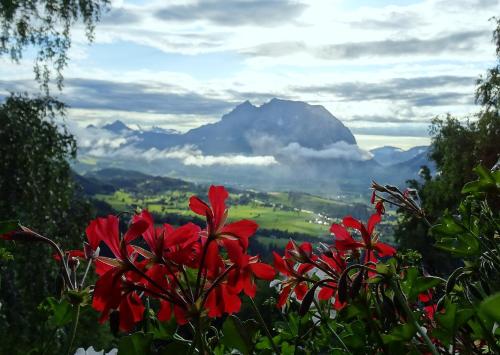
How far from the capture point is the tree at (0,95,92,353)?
13.4 m

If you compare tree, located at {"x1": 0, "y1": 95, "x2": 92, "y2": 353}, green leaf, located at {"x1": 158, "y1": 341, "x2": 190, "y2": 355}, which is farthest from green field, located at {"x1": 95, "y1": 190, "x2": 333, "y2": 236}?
green leaf, located at {"x1": 158, "y1": 341, "x2": 190, "y2": 355}

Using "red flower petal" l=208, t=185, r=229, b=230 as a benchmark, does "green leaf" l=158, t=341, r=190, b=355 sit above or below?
below

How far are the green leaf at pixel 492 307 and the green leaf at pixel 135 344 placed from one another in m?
0.58

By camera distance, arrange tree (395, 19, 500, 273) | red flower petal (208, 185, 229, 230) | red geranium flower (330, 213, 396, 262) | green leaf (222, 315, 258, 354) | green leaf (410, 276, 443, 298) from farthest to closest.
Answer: tree (395, 19, 500, 273), red geranium flower (330, 213, 396, 262), green leaf (410, 276, 443, 298), red flower petal (208, 185, 229, 230), green leaf (222, 315, 258, 354)

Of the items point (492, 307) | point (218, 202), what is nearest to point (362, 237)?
point (218, 202)

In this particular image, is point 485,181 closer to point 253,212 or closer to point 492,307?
point 492,307

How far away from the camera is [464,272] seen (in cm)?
139

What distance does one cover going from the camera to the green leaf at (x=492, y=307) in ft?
1.51

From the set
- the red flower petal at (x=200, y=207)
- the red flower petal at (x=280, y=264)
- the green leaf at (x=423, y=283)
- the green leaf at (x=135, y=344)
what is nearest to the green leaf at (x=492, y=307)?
the green leaf at (x=135, y=344)

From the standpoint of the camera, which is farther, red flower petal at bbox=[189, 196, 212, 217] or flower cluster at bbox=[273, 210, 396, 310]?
flower cluster at bbox=[273, 210, 396, 310]

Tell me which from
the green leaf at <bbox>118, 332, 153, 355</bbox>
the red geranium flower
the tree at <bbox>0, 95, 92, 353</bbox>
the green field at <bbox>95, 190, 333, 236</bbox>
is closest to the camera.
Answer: the green leaf at <bbox>118, 332, 153, 355</bbox>

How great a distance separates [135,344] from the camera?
941 millimetres

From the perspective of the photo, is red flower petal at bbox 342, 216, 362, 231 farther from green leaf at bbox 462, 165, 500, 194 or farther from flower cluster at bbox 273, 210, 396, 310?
green leaf at bbox 462, 165, 500, 194

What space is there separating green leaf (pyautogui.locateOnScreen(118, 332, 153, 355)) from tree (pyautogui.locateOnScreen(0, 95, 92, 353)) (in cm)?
1263
